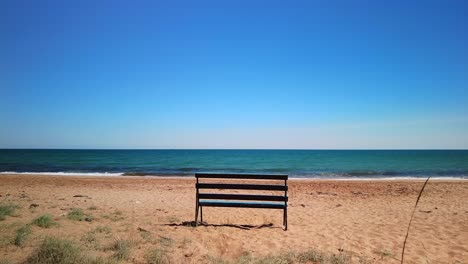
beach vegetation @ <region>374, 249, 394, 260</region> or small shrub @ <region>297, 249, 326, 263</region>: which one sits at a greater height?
small shrub @ <region>297, 249, 326, 263</region>

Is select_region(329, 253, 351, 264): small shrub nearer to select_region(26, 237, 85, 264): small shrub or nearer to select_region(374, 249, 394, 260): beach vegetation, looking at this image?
select_region(374, 249, 394, 260): beach vegetation

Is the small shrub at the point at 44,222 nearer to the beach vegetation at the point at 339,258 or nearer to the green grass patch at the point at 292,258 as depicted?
the green grass patch at the point at 292,258

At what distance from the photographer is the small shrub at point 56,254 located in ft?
13.9

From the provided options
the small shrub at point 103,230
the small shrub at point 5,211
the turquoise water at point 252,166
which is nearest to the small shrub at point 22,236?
the small shrub at point 103,230

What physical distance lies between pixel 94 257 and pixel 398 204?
11.4m

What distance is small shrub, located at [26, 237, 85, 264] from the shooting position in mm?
4246

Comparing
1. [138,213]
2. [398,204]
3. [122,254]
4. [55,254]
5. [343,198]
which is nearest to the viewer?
[55,254]

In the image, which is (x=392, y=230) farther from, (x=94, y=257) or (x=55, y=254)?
(x=55, y=254)

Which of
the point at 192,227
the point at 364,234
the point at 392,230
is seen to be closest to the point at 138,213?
the point at 192,227

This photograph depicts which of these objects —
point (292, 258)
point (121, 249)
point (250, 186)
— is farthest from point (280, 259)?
point (121, 249)

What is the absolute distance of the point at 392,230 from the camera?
290 inches

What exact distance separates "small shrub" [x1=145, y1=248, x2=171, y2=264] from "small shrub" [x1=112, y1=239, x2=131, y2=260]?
1.08 ft

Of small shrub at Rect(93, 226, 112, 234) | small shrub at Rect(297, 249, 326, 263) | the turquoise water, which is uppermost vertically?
small shrub at Rect(93, 226, 112, 234)

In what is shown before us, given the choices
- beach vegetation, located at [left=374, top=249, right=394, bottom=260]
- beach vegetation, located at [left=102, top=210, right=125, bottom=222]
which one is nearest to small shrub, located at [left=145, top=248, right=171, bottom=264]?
beach vegetation, located at [left=102, top=210, right=125, bottom=222]
